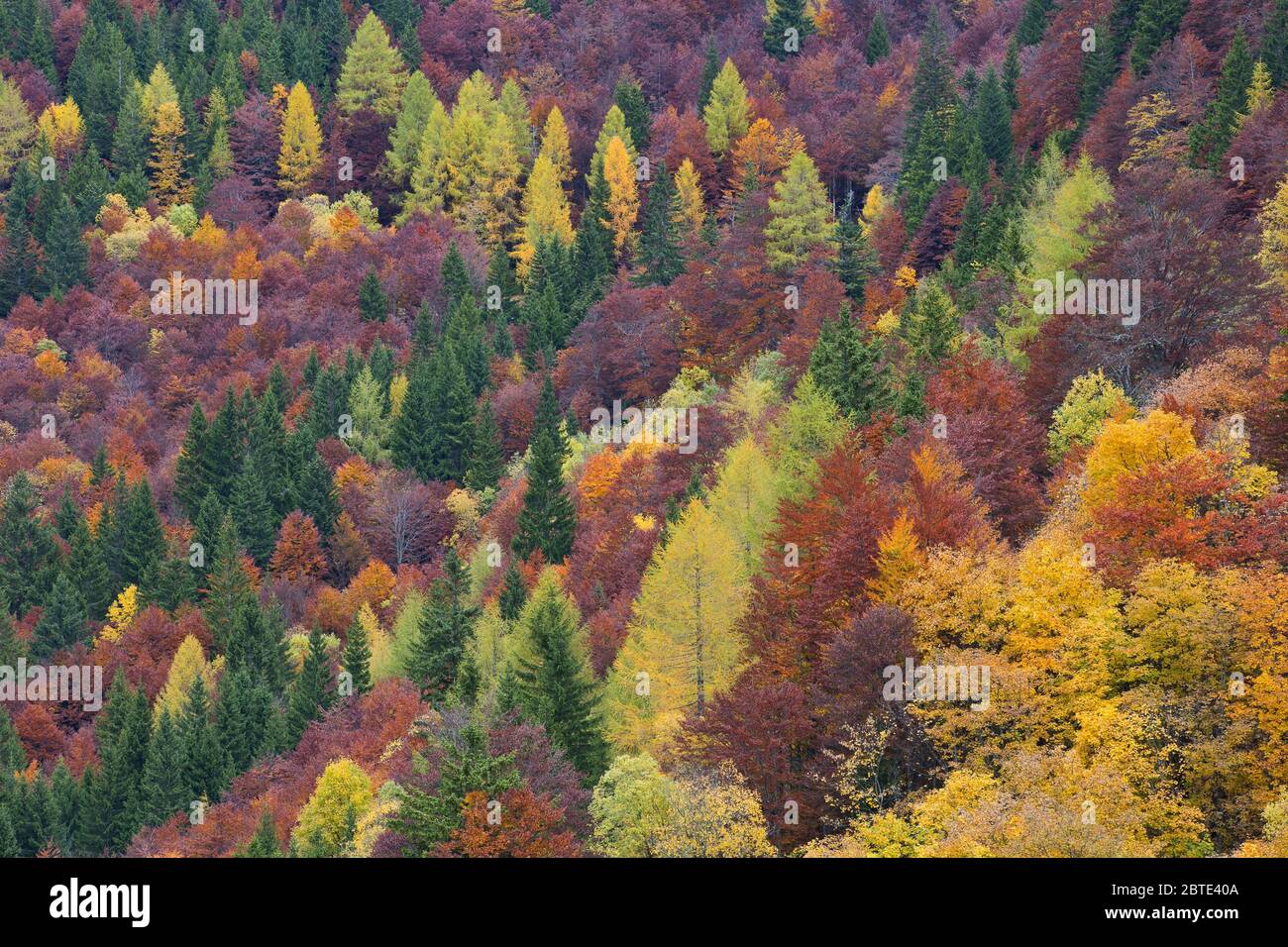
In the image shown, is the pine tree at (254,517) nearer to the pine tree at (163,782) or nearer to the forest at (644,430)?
the forest at (644,430)

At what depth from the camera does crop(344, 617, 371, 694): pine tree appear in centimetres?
8362

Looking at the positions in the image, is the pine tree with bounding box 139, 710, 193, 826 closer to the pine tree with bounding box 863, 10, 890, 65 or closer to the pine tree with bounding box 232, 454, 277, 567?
the pine tree with bounding box 232, 454, 277, 567

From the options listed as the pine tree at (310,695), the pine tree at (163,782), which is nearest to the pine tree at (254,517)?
the pine tree at (163,782)

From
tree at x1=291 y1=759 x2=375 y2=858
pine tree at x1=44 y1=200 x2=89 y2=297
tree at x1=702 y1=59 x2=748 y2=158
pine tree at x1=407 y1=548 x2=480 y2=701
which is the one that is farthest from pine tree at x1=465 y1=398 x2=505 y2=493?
pine tree at x1=44 y1=200 x2=89 y2=297

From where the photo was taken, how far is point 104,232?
163m

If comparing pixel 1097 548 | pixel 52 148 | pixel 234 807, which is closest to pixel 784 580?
pixel 1097 548

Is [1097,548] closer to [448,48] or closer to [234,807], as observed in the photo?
[234,807]

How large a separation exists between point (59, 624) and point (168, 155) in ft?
244

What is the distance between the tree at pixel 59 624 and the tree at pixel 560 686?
5852 cm

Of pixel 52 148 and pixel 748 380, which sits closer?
pixel 748 380

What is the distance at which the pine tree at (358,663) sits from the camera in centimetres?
8362

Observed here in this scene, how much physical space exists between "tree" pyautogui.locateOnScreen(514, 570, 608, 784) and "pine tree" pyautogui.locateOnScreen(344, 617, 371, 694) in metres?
24.3

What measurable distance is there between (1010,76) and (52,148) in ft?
333

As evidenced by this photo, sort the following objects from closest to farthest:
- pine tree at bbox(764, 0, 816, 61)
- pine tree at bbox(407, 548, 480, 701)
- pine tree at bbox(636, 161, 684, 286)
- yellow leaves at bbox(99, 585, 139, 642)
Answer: pine tree at bbox(407, 548, 480, 701)
yellow leaves at bbox(99, 585, 139, 642)
pine tree at bbox(636, 161, 684, 286)
pine tree at bbox(764, 0, 816, 61)
